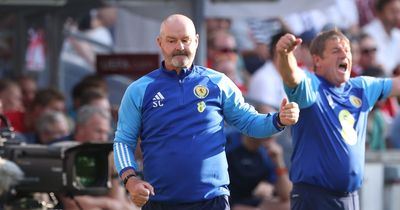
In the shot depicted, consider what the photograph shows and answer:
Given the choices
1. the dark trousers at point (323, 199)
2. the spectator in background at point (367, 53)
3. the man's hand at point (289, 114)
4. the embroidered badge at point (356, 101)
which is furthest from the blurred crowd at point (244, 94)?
the man's hand at point (289, 114)

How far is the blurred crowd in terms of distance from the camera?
13.6m

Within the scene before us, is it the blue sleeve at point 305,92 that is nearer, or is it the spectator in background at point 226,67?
the blue sleeve at point 305,92

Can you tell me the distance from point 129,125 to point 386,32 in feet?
34.7

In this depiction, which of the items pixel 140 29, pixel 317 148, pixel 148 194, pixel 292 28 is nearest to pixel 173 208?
pixel 148 194

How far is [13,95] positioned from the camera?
1529 cm

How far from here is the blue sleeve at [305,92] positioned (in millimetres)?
9875

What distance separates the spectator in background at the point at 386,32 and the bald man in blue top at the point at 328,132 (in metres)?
8.58

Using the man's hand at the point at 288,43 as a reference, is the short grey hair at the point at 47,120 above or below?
below

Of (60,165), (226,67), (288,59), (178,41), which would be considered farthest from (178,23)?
(226,67)

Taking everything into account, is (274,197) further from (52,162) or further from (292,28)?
(292,28)

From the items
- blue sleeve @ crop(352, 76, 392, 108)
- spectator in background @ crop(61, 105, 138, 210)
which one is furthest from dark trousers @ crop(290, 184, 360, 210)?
spectator in background @ crop(61, 105, 138, 210)

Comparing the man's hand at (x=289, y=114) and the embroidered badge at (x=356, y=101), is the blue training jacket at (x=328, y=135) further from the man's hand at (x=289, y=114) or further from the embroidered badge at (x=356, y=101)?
the man's hand at (x=289, y=114)

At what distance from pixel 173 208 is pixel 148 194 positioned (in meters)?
0.47

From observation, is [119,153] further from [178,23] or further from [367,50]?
[367,50]
